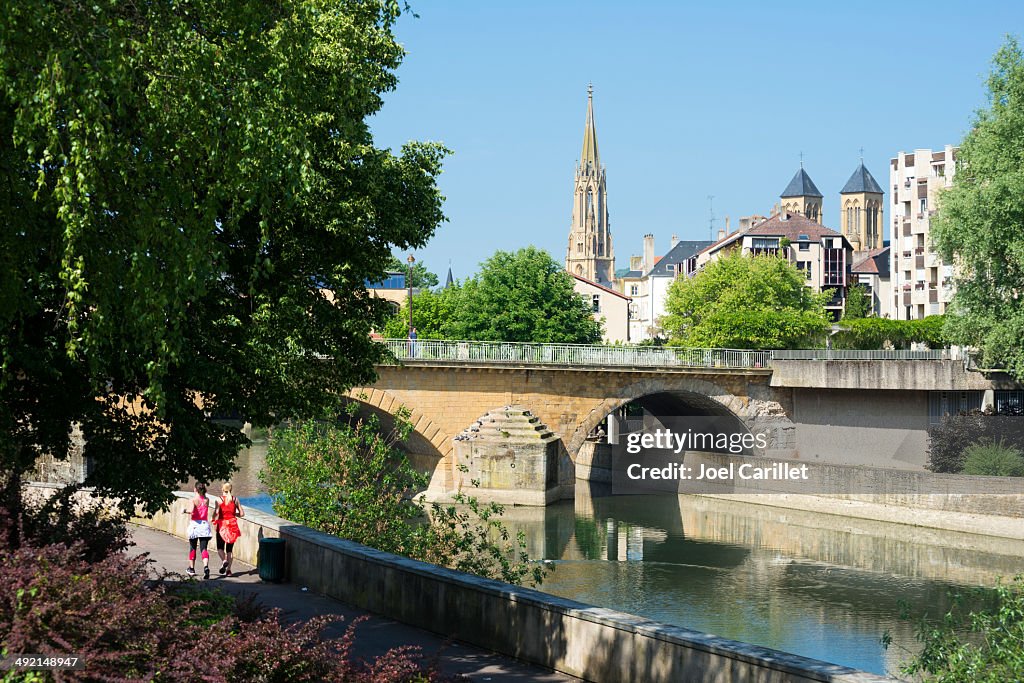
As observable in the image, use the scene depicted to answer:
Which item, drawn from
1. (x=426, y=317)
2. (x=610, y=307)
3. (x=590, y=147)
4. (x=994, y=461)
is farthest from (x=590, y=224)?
(x=994, y=461)

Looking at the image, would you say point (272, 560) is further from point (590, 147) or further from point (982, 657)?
point (590, 147)

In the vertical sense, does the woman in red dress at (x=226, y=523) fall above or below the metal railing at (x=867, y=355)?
below

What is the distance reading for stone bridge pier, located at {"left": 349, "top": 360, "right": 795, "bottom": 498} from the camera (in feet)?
159

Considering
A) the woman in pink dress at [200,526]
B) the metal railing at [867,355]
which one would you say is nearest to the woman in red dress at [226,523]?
the woman in pink dress at [200,526]

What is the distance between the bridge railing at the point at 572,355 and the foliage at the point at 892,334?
792 cm

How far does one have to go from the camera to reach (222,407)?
51.0 ft

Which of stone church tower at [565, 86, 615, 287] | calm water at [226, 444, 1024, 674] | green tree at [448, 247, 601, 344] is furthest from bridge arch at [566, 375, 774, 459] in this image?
stone church tower at [565, 86, 615, 287]

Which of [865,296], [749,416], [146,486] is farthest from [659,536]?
[865,296]

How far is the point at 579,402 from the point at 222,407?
36.0 m

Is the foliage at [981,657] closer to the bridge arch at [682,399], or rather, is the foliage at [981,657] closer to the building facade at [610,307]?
the bridge arch at [682,399]

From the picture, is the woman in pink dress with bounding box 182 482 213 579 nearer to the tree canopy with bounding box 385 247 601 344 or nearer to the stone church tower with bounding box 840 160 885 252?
the tree canopy with bounding box 385 247 601 344

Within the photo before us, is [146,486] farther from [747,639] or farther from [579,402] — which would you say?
[579,402]

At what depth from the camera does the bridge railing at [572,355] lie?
161 ft

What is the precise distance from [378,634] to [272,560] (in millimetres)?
3729
